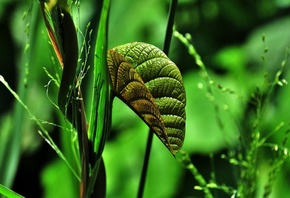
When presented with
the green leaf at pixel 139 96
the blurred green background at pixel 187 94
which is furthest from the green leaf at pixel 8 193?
the blurred green background at pixel 187 94

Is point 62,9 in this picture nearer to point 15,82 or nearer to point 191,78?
point 191,78

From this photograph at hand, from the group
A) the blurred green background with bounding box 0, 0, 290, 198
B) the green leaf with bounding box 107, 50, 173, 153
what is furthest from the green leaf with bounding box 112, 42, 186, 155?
the blurred green background with bounding box 0, 0, 290, 198

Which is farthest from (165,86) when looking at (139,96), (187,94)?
(187,94)

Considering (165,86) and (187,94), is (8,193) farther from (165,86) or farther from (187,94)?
(187,94)

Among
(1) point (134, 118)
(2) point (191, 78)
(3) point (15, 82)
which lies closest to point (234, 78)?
(2) point (191, 78)

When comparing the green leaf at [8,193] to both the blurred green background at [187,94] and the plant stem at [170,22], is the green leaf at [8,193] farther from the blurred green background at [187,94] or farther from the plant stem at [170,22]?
the blurred green background at [187,94]

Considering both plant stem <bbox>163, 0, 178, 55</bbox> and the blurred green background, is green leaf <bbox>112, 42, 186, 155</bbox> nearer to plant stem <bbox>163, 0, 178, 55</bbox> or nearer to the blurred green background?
plant stem <bbox>163, 0, 178, 55</bbox>
